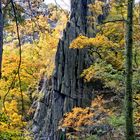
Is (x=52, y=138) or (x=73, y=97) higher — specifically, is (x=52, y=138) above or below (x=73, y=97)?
below

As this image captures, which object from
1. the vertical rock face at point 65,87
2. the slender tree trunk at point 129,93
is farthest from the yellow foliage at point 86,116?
the slender tree trunk at point 129,93

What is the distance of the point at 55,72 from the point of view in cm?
2358

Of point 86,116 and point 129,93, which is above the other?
point 129,93

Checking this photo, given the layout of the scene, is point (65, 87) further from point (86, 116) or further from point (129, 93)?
point (129, 93)

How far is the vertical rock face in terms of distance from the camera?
22453 millimetres

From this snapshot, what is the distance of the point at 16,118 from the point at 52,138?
6.66 meters

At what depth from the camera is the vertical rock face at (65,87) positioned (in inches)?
884

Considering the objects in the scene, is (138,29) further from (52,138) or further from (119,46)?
(52,138)

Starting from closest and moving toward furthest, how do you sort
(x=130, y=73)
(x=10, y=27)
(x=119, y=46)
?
(x=10, y=27)
(x=130, y=73)
(x=119, y=46)

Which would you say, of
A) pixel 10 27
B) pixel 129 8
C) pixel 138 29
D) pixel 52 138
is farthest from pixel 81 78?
pixel 10 27

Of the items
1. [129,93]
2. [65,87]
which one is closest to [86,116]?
[65,87]

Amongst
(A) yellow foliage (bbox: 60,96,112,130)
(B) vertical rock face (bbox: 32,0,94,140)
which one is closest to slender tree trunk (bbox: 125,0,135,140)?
(A) yellow foliage (bbox: 60,96,112,130)

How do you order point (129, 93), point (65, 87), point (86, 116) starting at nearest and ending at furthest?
1. point (129, 93)
2. point (86, 116)
3. point (65, 87)

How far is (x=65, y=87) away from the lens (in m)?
23.0
